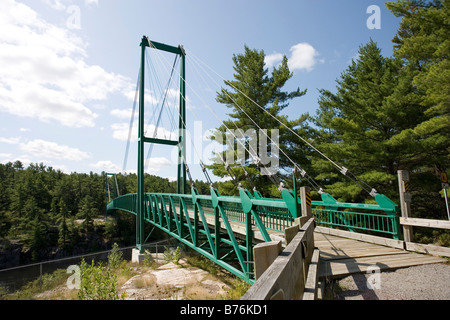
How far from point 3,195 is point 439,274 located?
7614cm

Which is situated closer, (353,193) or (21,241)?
(353,193)

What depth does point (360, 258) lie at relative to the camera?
4.85 m

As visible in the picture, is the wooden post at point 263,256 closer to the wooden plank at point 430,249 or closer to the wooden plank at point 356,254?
the wooden plank at point 356,254

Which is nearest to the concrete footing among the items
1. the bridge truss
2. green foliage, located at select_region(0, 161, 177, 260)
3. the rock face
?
the bridge truss

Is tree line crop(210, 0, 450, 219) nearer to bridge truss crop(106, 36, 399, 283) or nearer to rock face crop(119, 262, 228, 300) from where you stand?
bridge truss crop(106, 36, 399, 283)

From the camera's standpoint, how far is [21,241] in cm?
4734

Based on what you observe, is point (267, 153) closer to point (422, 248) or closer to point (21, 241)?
point (422, 248)

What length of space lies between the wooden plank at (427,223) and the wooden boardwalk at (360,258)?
716 millimetres

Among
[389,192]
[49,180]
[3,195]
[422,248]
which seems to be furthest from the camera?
[49,180]

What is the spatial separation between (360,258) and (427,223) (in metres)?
2.18

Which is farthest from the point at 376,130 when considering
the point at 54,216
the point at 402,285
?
the point at 54,216

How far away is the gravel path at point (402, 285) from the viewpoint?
3267 mm

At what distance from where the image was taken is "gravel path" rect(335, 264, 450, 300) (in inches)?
129
